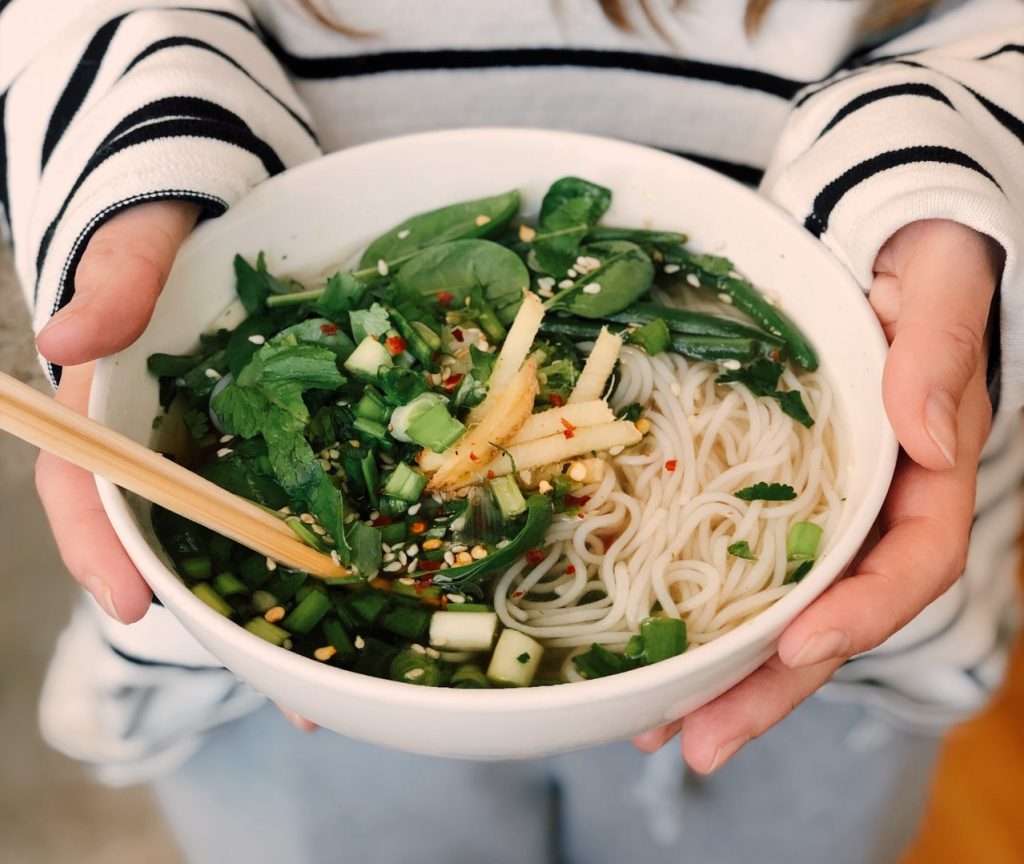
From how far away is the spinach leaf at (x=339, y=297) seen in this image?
0.92 meters

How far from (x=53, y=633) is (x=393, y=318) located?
50.6 inches

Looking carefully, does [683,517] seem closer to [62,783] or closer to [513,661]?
[513,661]

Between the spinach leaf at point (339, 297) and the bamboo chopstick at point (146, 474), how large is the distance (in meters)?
0.22

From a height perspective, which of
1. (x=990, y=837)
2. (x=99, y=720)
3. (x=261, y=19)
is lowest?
(x=990, y=837)

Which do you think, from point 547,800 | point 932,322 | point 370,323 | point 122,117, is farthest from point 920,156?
point 547,800

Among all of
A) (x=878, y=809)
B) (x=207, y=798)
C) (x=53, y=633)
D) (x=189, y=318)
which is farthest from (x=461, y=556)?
(x=53, y=633)

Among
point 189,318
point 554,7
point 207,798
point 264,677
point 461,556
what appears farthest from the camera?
point 207,798

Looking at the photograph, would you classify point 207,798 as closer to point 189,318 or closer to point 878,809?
point 189,318

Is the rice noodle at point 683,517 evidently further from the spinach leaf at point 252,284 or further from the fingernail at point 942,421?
the spinach leaf at point 252,284

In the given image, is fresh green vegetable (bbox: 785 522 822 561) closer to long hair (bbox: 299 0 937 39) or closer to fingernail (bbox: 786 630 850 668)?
fingernail (bbox: 786 630 850 668)

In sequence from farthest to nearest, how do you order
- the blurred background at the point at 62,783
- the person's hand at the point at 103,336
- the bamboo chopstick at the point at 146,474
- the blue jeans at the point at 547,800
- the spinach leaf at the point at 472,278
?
the blurred background at the point at 62,783 → the blue jeans at the point at 547,800 → the spinach leaf at the point at 472,278 → the person's hand at the point at 103,336 → the bamboo chopstick at the point at 146,474

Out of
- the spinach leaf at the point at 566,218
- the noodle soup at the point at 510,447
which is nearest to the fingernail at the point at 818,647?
the noodle soup at the point at 510,447

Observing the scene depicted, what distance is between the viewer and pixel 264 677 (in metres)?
0.68

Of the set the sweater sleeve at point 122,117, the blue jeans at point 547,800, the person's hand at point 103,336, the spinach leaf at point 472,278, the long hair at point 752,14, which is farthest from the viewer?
the blue jeans at point 547,800
